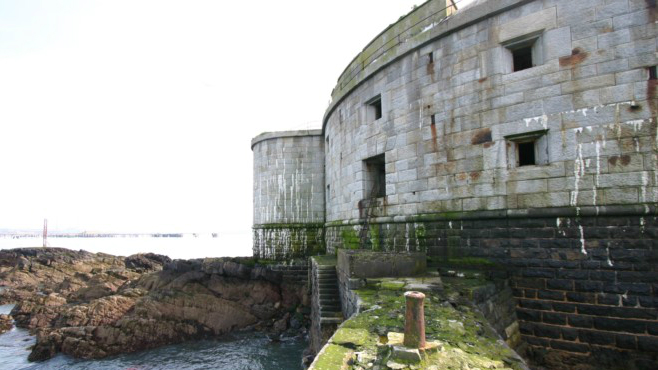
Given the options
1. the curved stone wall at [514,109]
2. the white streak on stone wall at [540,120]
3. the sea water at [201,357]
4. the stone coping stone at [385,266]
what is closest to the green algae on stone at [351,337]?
the stone coping stone at [385,266]

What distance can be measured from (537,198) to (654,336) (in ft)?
8.86

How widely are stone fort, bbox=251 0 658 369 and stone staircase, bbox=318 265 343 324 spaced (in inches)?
61.1

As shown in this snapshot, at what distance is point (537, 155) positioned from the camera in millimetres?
7039

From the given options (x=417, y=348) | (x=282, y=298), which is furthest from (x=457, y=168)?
(x=282, y=298)

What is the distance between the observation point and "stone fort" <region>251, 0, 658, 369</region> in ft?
19.3

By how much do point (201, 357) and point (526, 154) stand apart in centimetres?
1246

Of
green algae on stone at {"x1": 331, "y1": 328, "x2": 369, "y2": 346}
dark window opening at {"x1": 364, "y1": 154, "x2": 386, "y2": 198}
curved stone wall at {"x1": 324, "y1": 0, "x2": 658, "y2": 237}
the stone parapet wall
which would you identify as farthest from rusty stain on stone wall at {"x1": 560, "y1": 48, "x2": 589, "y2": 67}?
green algae on stone at {"x1": 331, "y1": 328, "x2": 369, "y2": 346}

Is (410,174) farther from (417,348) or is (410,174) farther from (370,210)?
(417,348)

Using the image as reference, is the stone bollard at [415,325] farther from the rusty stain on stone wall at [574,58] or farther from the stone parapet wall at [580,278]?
the rusty stain on stone wall at [574,58]

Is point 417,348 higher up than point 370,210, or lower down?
lower down

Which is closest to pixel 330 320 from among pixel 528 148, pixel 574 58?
pixel 528 148

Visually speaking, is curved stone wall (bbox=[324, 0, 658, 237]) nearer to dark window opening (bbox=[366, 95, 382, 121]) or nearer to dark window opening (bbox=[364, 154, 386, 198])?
dark window opening (bbox=[366, 95, 382, 121])

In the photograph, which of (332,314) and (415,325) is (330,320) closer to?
(332,314)

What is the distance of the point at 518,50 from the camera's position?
763 centimetres
